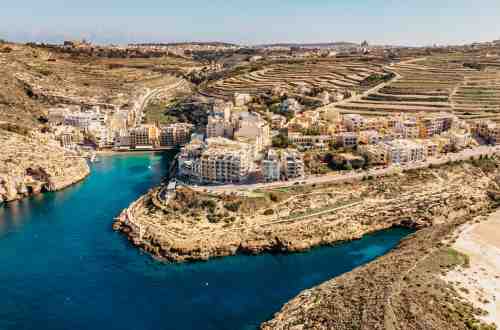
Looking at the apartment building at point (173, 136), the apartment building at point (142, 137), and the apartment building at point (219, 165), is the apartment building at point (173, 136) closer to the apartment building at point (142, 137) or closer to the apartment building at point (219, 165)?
the apartment building at point (142, 137)

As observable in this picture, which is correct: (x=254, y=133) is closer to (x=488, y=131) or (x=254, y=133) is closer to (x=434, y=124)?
(x=434, y=124)

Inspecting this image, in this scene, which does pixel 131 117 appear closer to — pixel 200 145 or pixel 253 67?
pixel 200 145

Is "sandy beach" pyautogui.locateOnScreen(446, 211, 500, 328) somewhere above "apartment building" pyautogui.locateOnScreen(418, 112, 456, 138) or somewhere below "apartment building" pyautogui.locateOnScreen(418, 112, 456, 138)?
below

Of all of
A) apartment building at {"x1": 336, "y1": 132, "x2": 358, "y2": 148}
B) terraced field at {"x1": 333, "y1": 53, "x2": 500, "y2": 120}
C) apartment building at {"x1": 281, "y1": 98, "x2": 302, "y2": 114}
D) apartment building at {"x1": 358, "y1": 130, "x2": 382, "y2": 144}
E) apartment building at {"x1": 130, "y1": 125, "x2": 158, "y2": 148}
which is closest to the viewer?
apartment building at {"x1": 336, "y1": 132, "x2": 358, "y2": 148}

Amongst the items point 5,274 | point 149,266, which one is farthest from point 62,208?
point 149,266

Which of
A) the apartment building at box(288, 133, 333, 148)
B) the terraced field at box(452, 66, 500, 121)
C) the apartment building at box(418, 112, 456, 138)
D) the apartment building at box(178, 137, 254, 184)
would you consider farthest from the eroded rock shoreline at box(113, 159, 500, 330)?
the terraced field at box(452, 66, 500, 121)

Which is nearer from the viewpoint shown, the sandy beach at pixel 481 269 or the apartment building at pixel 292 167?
the sandy beach at pixel 481 269

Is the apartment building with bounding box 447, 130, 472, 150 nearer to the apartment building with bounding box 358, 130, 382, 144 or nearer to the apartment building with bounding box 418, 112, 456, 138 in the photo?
the apartment building with bounding box 418, 112, 456, 138

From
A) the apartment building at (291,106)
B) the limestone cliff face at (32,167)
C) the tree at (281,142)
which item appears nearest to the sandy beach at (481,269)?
the tree at (281,142)
